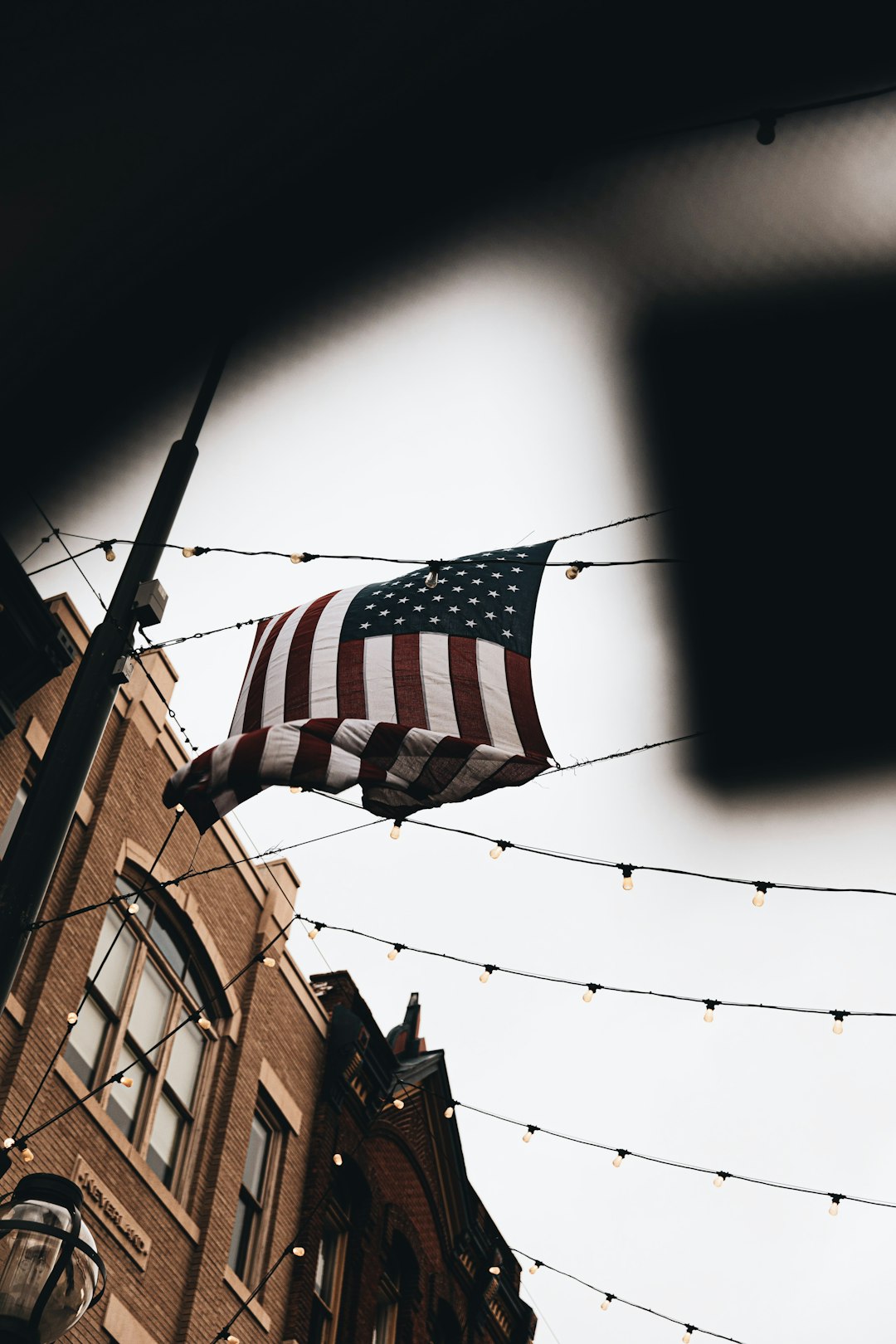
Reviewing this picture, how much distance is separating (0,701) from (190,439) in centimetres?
495

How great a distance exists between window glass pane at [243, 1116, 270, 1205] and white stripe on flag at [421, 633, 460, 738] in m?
8.21

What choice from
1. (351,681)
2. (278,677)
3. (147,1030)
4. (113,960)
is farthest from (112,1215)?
(351,681)

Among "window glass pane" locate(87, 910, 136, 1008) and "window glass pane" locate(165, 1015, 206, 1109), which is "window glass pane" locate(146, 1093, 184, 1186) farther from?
"window glass pane" locate(87, 910, 136, 1008)

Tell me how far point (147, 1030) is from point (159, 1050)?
34cm

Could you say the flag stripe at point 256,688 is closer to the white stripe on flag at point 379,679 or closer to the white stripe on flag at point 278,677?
the white stripe on flag at point 278,677

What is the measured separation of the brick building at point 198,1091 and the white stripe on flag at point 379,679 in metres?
1.66

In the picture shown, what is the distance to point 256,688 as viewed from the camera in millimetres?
9055

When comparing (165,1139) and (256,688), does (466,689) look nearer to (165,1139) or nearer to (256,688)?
(256,688)

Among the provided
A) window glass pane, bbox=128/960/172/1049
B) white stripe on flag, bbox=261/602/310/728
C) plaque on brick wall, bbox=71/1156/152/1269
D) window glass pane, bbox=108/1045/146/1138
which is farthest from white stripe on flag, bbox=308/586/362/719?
window glass pane, bbox=128/960/172/1049

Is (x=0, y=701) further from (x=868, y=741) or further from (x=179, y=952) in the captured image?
(x=868, y=741)

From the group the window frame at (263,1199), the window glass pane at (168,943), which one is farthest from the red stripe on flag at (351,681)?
the window frame at (263,1199)

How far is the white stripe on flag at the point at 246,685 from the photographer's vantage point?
8910 millimetres

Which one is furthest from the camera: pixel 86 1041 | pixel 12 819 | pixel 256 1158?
pixel 256 1158

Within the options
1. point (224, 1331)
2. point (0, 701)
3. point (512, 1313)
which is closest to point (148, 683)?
point (0, 701)
